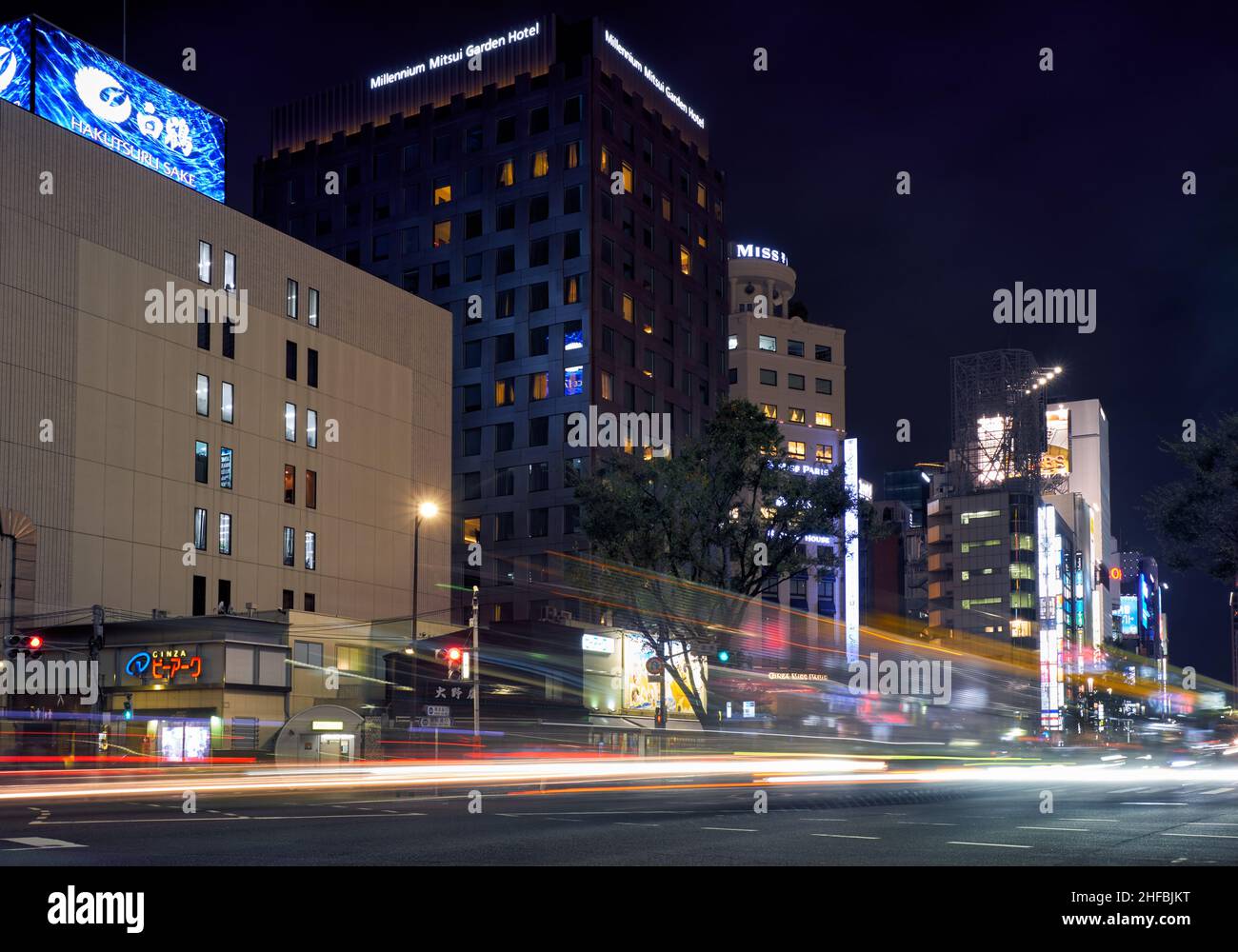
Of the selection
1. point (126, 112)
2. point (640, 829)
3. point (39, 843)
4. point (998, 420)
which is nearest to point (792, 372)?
point (998, 420)

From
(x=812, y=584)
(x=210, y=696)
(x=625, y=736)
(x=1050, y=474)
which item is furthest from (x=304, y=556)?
(x=1050, y=474)

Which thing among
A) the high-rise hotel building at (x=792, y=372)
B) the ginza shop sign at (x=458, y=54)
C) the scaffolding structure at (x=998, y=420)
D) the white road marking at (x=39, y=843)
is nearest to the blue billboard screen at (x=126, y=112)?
the ginza shop sign at (x=458, y=54)

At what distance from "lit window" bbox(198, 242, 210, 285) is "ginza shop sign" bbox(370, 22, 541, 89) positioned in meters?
36.4

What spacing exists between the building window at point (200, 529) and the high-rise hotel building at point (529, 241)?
81.0 ft

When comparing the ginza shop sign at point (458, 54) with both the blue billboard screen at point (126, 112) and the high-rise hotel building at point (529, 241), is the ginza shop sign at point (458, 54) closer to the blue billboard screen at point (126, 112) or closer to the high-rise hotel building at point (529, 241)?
the high-rise hotel building at point (529, 241)

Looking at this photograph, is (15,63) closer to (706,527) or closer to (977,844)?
(706,527)

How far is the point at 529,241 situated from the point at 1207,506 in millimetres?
56684

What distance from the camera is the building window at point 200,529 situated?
60369mm

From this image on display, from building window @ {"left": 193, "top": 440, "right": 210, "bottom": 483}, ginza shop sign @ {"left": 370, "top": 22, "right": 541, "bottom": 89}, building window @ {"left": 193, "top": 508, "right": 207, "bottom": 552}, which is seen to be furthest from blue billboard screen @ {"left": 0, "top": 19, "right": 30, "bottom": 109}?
ginza shop sign @ {"left": 370, "top": 22, "right": 541, "bottom": 89}

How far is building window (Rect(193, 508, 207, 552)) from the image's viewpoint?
198 ft
